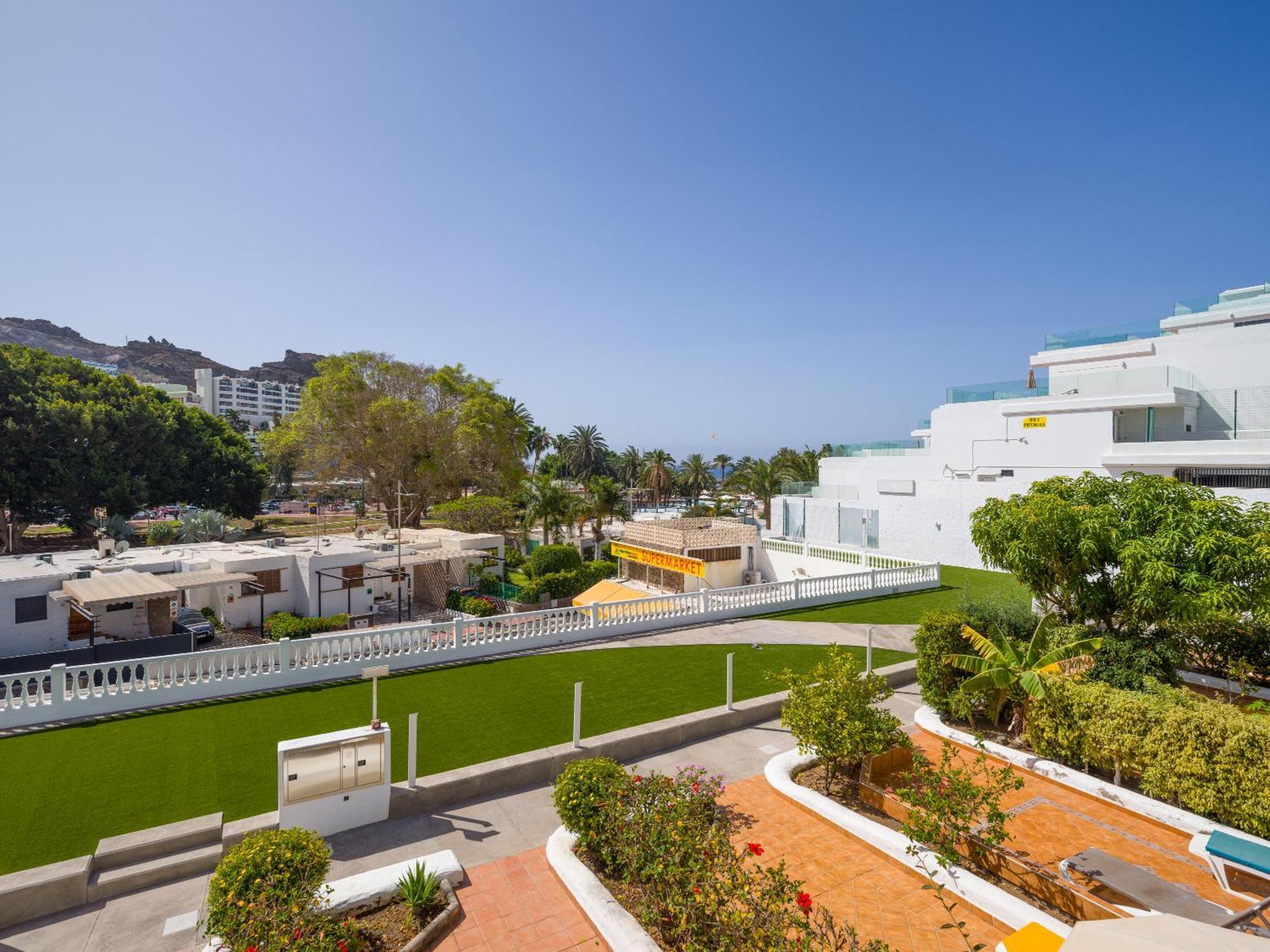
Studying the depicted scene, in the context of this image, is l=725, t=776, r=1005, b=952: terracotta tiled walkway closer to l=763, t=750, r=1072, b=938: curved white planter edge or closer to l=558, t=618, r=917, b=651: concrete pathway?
l=763, t=750, r=1072, b=938: curved white planter edge

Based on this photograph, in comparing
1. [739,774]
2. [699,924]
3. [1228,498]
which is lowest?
[739,774]

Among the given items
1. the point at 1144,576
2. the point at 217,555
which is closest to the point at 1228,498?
the point at 1144,576

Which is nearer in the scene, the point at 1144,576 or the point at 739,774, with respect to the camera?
the point at 739,774

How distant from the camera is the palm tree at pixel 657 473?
74.0 m

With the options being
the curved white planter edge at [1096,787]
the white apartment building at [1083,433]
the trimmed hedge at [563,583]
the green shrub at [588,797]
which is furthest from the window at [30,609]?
the white apartment building at [1083,433]

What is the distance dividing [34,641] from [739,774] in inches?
679

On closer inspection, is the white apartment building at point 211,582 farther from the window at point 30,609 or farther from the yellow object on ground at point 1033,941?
the yellow object on ground at point 1033,941

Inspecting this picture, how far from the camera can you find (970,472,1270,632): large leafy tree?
368 inches

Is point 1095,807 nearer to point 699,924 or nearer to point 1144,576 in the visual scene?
point 1144,576

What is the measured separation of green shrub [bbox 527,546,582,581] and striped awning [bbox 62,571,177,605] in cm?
1737

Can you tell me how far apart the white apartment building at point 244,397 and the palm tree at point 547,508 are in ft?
471

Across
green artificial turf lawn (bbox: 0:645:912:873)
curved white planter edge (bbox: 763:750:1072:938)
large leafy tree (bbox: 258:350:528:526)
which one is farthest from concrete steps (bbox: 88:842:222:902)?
large leafy tree (bbox: 258:350:528:526)

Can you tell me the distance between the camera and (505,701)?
1154 cm

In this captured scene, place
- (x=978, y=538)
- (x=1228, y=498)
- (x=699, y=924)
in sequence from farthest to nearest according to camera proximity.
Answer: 1. (x=978, y=538)
2. (x=1228, y=498)
3. (x=699, y=924)
